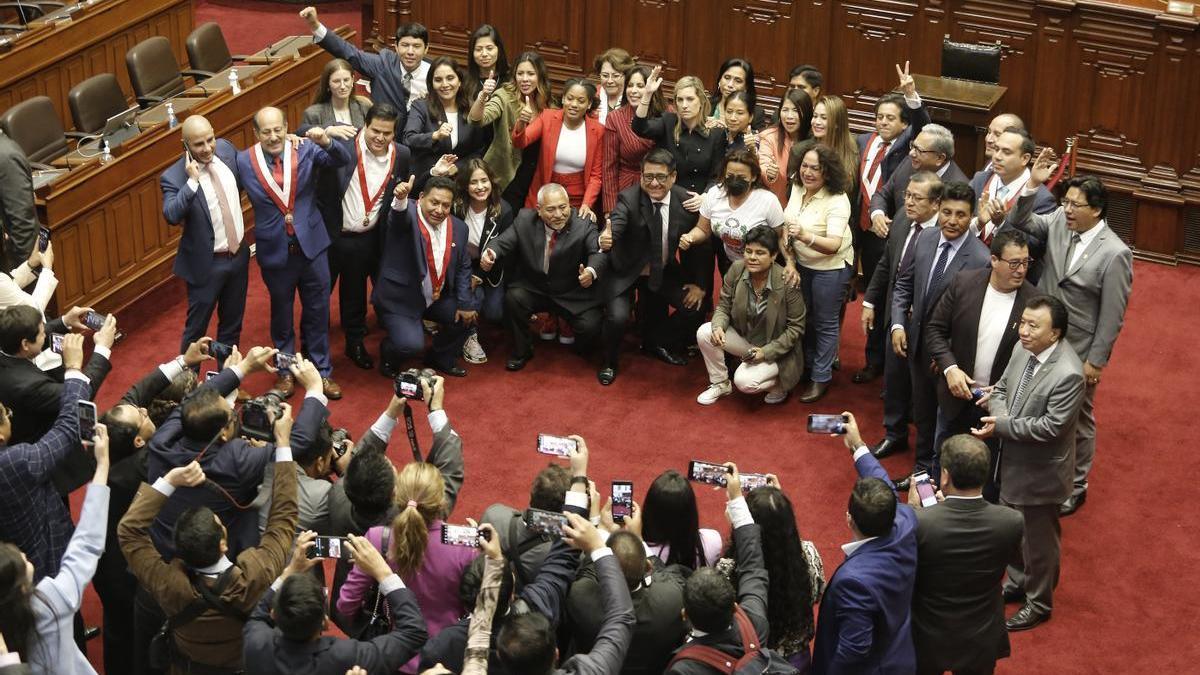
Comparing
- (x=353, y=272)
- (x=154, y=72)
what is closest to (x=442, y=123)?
(x=353, y=272)

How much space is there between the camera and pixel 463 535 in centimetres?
416

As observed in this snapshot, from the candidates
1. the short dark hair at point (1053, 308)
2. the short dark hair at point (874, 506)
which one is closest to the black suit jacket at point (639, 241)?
the short dark hair at point (1053, 308)

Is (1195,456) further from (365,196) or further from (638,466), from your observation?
(365,196)

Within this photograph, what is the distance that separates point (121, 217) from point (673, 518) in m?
4.61

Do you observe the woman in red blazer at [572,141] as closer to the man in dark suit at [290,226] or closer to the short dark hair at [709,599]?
the man in dark suit at [290,226]

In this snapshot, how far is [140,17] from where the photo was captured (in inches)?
398

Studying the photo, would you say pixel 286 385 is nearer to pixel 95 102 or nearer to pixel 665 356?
pixel 665 356

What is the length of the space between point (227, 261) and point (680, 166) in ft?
7.52

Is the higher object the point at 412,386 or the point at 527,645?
the point at 412,386

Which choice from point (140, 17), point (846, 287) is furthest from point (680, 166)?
point (140, 17)

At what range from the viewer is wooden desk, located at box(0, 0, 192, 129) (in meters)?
9.23

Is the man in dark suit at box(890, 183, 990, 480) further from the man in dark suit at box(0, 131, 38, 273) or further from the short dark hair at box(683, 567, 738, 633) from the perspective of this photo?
the man in dark suit at box(0, 131, 38, 273)

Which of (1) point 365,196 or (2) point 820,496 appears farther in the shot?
(1) point 365,196

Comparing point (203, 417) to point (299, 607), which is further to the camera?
point (203, 417)
